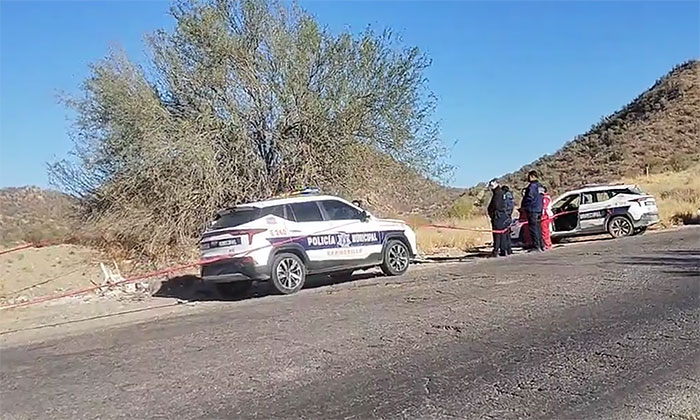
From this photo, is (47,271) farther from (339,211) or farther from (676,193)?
(676,193)

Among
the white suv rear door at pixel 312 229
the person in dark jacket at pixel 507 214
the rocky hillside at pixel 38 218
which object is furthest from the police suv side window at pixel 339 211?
the rocky hillside at pixel 38 218

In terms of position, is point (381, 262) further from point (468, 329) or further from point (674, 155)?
point (674, 155)

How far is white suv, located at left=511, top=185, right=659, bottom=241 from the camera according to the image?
2141 centimetres

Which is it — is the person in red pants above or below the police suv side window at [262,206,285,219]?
below

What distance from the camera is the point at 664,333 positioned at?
8.02m

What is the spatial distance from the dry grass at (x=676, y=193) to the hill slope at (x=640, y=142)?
604cm

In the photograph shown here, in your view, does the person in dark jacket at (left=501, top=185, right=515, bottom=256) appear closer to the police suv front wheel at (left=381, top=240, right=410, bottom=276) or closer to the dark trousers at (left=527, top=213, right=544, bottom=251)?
the dark trousers at (left=527, top=213, right=544, bottom=251)

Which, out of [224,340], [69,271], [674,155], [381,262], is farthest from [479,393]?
[674,155]

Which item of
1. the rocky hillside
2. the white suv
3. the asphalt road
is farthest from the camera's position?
the rocky hillside

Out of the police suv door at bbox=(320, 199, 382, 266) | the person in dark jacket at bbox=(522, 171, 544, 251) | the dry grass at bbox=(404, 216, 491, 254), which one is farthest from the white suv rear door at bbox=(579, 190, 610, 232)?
the police suv door at bbox=(320, 199, 382, 266)

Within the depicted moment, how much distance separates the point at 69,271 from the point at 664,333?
14813 millimetres

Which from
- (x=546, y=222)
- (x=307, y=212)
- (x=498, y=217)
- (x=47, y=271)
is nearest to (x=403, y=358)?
(x=307, y=212)

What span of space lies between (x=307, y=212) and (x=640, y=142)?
193 feet

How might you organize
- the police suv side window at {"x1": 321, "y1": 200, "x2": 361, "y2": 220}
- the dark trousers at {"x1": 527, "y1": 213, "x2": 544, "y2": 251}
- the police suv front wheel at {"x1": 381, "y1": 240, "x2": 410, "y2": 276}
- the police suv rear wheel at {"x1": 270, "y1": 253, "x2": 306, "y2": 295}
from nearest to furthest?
the police suv rear wheel at {"x1": 270, "y1": 253, "x2": 306, "y2": 295} < the police suv side window at {"x1": 321, "y1": 200, "x2": 361, "y2": 220} < the police suv front wheel at {"x1": 381, "y1": 240, "x2": 410, "y2": 276} < the dark trousers at {"x1": 527, "y1": 213, "x2": 544, "y2": 251}
